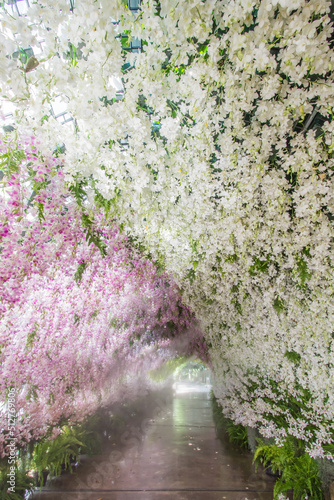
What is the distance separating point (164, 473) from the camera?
24.2 feet

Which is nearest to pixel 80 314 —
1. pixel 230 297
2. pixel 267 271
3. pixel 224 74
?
pixel 230 297

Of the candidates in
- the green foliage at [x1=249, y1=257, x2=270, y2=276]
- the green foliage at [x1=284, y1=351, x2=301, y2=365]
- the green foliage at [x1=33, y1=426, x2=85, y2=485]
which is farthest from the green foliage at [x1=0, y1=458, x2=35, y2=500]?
the green foliage at [x1=284, y1=351, x2=301, y2=365]

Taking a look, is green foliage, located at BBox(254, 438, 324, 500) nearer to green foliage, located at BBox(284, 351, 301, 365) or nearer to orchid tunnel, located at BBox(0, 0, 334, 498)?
orchid tunnel, located at BBox(0, 0, 334, 498)

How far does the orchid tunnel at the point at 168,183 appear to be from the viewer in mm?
1482

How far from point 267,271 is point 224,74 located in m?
3.43

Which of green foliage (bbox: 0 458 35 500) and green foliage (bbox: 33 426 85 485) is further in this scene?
green foliage (bbox: 33 426 85 485)

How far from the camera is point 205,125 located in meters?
2.17

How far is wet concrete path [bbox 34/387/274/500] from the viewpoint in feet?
19.9

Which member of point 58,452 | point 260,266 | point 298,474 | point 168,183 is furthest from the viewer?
point 58,452

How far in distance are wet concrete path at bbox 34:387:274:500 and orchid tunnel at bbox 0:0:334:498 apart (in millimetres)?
1225

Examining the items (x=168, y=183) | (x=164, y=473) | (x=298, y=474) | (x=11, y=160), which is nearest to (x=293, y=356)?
(x=298, y=474)

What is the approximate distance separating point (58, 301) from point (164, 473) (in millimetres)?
5157

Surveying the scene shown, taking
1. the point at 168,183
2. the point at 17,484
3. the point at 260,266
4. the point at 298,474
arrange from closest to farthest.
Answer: the point at 168,183
the point at 260,266
the point at 17,484
the point at 298,474

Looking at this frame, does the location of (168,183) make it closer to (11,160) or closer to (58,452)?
(11,160)
